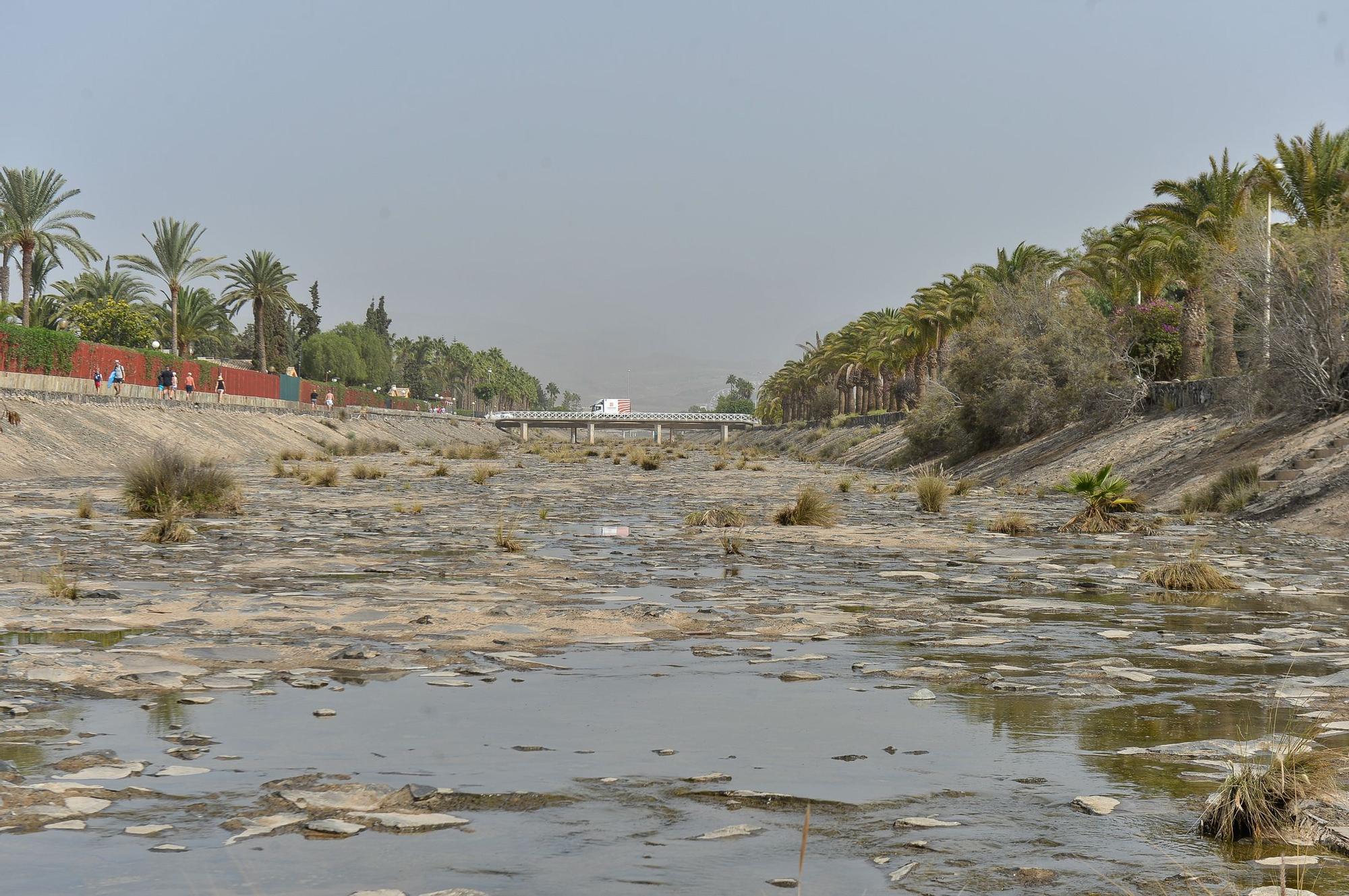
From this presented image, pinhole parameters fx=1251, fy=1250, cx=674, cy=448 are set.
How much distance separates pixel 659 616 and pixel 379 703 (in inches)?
140

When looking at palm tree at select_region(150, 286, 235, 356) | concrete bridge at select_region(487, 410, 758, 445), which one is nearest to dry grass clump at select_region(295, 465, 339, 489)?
palm tree at select_region(150, 286, 235, 356)

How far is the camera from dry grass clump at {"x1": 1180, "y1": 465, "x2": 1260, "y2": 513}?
23.1 meters

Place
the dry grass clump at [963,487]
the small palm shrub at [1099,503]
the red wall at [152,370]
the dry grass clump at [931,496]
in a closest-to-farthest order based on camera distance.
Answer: the small palm shrub at [1099,503], the dry grass clump at [931,496], the dry grass clump at [963,487], the red wall at [152,370]

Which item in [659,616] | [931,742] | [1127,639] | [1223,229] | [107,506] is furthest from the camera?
[1223,229]

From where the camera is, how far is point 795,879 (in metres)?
3.73

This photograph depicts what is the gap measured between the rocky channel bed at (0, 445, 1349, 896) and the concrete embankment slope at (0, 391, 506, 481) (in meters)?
14.2

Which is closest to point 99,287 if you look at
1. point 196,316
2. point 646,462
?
point 196,316

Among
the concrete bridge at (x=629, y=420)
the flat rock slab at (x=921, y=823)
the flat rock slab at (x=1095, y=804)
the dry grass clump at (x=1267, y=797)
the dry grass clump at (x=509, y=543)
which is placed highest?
the concrete bridge at (x=629, y=420)

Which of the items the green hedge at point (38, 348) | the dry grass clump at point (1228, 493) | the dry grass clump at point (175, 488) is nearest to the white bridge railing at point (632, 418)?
the green hedge at point (38, 348)

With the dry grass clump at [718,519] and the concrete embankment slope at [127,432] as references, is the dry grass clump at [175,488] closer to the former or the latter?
the concrete embankment slope at [127,432]

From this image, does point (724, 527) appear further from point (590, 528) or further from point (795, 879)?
point (795, 879)

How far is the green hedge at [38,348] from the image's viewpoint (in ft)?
159

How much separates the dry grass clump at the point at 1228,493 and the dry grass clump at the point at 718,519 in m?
9.91

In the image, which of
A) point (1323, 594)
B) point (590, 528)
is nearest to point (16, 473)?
point (590, 528)
